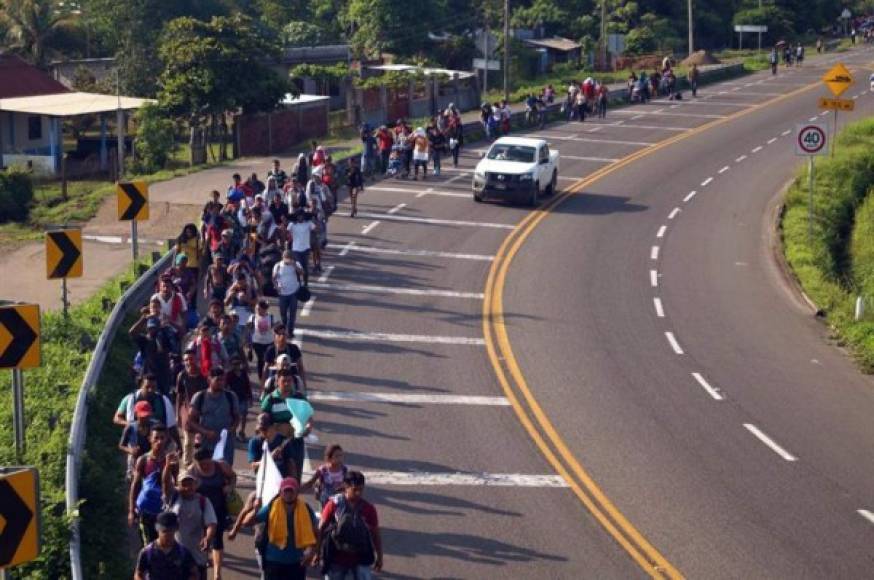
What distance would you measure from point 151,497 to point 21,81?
45.6m

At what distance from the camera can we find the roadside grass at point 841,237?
24.7 m

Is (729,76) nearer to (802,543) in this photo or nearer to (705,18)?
(705,18)

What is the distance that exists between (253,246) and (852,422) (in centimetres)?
978

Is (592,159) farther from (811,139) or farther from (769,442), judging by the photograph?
(769,442)

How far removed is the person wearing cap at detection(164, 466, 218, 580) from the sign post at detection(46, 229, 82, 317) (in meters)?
6.71

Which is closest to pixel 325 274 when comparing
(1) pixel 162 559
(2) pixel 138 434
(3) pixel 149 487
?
(2) pixel 138 434

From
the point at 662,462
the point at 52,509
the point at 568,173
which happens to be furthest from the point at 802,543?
the point at 568,173

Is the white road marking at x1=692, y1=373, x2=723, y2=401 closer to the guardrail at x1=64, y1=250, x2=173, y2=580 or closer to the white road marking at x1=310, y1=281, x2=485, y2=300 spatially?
the white road marking at x1=310, y1=281, x2=485, y2=300

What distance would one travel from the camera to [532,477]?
1603cm

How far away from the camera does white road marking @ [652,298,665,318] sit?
24875 mm

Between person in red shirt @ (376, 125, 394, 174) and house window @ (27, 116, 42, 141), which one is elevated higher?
house window @ (27, 116, 42, 141)

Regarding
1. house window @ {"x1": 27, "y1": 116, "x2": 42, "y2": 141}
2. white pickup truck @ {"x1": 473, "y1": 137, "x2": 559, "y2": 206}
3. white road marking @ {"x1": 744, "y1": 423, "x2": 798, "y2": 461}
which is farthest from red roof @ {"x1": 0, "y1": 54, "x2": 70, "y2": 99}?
white road marking @ {"x1": 744, "y1": 423, "x2": 798, "y2": 461}

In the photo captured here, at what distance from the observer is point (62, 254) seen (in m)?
18.0

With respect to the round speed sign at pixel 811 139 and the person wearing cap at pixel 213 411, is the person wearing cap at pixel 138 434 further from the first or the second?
the round speed sign at pixel 811 139
